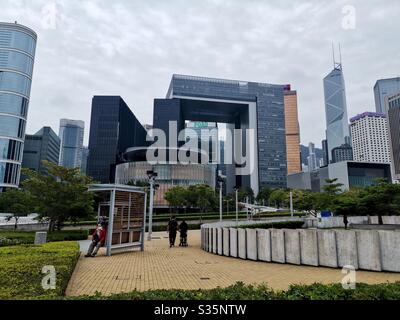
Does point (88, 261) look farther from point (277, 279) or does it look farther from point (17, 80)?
point (17, 80)

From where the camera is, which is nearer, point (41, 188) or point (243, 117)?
point (41, 188)

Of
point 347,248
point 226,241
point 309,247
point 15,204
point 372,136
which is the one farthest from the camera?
point 372,136

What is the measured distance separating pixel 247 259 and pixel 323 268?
306 centimetres

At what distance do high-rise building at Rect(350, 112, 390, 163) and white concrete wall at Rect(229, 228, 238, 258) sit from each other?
207 metres

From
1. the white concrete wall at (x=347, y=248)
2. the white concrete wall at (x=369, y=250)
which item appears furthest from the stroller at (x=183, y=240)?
the white concrete wall at (x=369, y=250)

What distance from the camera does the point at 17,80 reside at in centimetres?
8169

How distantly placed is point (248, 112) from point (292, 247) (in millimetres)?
132366

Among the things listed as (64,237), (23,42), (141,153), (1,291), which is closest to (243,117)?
(141,153)

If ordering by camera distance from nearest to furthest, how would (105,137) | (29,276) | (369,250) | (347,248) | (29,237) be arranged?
(29,276), (369,250), (347,248), (29,237), (105,137)

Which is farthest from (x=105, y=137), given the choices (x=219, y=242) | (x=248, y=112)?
(x=219, y=242)

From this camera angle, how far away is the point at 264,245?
11.4 metres

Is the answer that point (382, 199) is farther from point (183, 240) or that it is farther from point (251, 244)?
point (251, 244)

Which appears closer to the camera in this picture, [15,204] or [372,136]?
[15,204]

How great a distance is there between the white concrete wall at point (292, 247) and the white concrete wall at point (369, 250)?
77.5 inches
